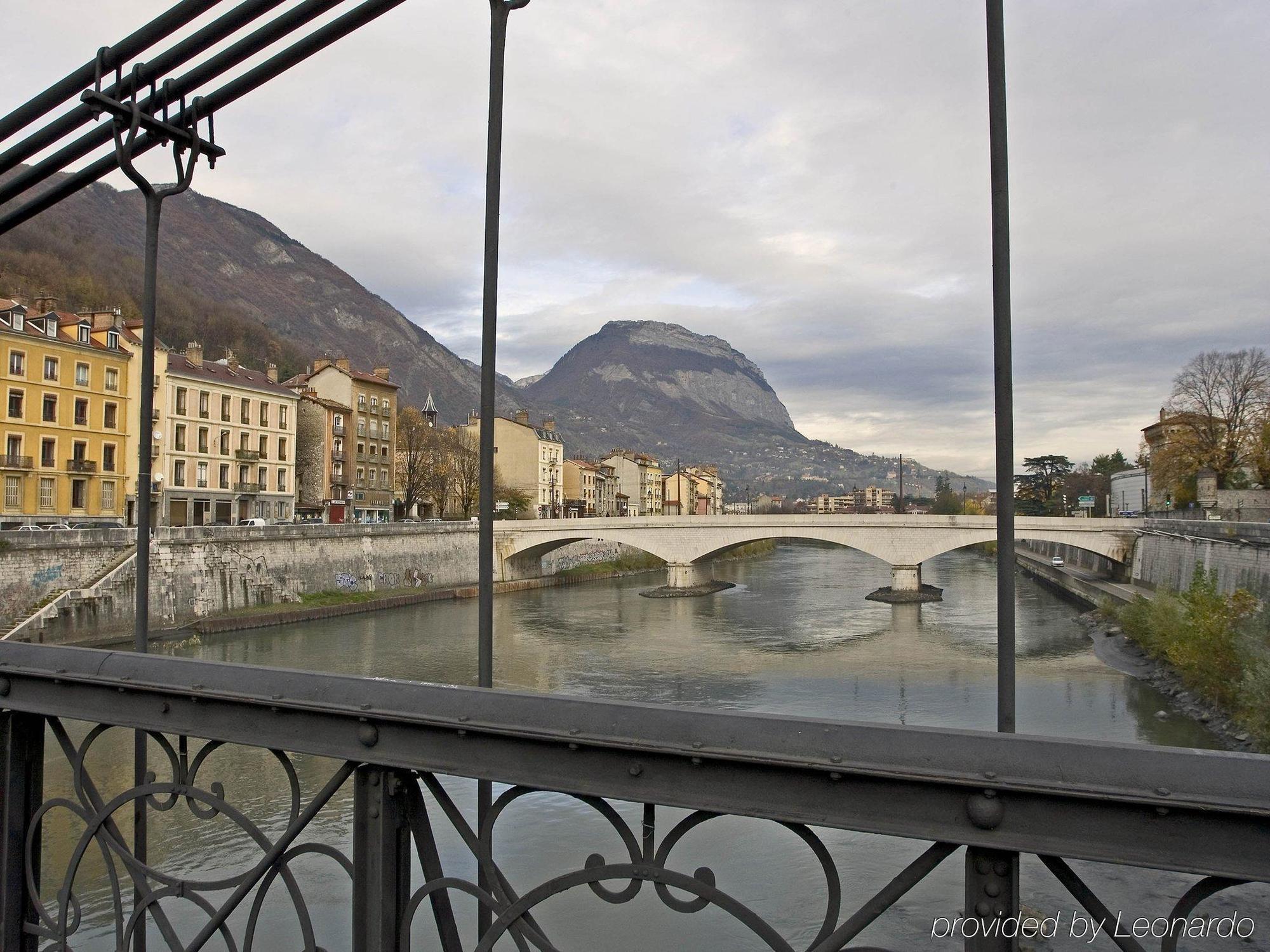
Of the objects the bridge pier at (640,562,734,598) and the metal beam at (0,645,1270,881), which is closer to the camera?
the metal beam at (0,645,1270,881)

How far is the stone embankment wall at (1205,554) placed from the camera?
729 inches

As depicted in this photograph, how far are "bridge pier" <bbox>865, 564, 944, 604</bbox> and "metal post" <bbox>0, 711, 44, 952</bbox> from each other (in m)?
29.7

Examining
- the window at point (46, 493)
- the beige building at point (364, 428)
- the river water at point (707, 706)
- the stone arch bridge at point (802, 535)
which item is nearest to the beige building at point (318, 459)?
the beige building at point (364, 428)

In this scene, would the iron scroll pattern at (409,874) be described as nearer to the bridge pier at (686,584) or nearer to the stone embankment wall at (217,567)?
the stone embankment wall at (217,567)

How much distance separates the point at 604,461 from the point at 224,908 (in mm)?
67244

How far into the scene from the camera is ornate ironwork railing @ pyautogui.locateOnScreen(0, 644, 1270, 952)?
3.54ft

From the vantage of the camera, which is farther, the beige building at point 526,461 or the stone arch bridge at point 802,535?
the beige building at point 526,461

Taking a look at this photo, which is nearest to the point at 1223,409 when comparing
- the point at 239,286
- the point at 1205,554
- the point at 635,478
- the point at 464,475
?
the point at 1205,554

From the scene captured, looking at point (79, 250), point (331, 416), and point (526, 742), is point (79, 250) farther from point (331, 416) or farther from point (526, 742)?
point (526, 742)

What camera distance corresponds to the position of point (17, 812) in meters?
1.98

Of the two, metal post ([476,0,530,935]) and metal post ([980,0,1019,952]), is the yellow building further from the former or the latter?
metal post ([980,0,1019,952])

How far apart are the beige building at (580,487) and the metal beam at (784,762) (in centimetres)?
5429

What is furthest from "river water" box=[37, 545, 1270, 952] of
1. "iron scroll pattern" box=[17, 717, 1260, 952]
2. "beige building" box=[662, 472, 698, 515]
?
"beige building" box=[662, 472, 698, 515]

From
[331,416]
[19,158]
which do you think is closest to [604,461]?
[331,416]
